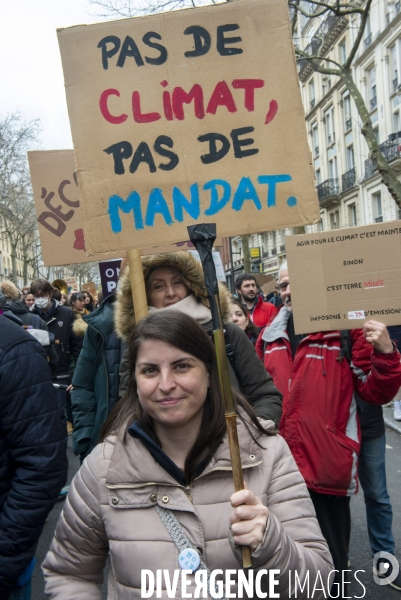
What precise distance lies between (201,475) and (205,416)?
21cm

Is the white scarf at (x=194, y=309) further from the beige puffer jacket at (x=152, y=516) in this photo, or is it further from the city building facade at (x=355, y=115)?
the city building facade at (x=355, y=115)

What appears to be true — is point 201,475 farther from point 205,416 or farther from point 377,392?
point 377,392

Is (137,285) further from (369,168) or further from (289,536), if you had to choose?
(369,168)

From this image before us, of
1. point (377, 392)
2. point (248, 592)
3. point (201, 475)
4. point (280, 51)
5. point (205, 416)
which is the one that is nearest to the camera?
point (248, 592)

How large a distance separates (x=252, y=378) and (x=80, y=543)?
123 cm

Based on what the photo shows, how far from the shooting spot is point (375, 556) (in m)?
3.64

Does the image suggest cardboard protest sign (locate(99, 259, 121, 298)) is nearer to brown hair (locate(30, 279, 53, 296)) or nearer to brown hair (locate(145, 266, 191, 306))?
brown hair (locate(145, 266, 191, 306))

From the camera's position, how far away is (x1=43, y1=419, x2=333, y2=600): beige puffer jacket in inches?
64.7

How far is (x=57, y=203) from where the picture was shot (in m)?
4.21

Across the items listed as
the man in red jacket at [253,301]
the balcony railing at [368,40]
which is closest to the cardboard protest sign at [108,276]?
the man in red jacket at [253,301]

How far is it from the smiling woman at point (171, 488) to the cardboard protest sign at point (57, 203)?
95.5 inches

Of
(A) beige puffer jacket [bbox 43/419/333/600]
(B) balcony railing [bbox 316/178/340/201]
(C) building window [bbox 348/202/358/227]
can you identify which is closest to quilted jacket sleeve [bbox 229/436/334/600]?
(A) beige puffer jacket [bbox 43/419/333/600]

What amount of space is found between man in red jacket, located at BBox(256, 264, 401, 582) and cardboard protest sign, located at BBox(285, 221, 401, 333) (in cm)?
→ 11

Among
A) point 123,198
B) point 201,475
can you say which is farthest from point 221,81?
point 201,475
